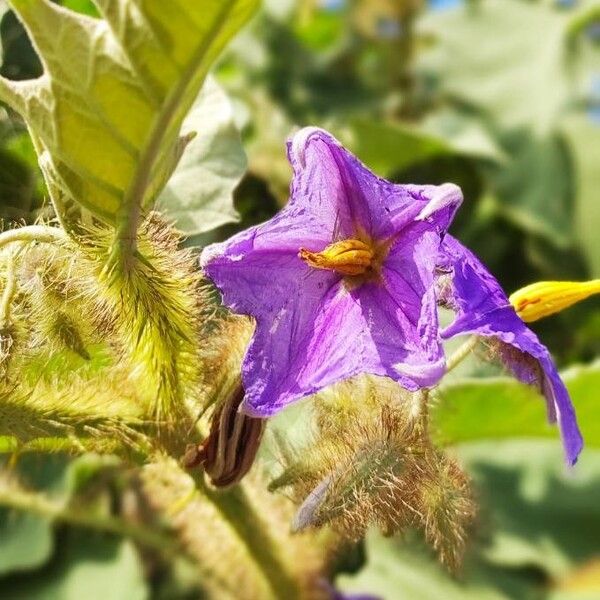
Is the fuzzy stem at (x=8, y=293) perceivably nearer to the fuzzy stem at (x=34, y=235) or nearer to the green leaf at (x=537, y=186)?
the fuzzy stem at (x=34, y=235)

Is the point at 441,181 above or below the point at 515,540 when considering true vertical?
A: above

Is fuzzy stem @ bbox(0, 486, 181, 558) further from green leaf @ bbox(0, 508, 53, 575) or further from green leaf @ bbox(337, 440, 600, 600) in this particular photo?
green leaf @ bbox(337, 440, 600, 600)

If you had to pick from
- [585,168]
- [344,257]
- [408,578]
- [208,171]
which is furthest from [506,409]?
[585,168]

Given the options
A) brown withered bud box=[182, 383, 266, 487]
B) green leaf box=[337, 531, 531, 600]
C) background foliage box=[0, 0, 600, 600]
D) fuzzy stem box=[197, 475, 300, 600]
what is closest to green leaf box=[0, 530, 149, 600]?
background foliage box=[0, 0, 600, 600]

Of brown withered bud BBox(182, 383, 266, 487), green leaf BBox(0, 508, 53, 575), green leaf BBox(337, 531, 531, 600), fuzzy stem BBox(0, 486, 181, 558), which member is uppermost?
brown withered bud BBox(182, 383, 266, 487)

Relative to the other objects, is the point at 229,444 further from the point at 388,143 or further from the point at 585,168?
the point at 585,168
